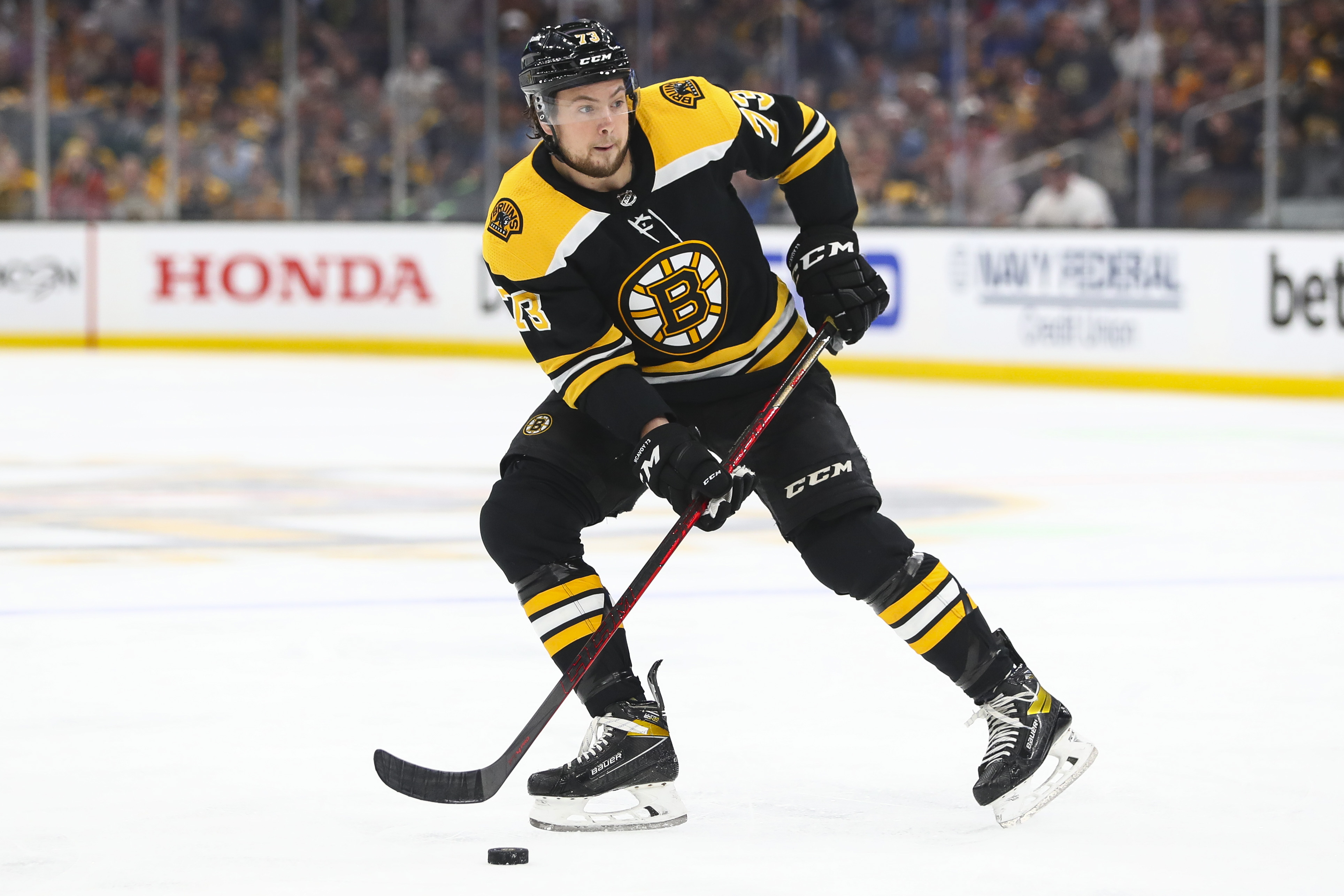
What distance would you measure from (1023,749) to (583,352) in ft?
2.66

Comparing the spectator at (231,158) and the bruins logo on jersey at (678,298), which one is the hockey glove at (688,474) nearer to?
the bruins logo on jersey at (678,298)

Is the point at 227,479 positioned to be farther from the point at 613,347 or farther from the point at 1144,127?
the point at 1144,127

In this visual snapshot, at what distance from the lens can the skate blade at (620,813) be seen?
270 centimetres

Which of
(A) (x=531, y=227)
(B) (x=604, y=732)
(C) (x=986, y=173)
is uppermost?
(A) (x=531, y=227)

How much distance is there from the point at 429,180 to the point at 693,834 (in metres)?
9.50

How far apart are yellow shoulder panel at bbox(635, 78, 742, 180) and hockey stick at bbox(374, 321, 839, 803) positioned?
0.38 m

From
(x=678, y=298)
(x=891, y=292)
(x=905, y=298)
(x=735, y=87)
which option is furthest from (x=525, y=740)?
(x=735, y=87)

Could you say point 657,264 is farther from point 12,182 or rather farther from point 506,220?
point 12,182

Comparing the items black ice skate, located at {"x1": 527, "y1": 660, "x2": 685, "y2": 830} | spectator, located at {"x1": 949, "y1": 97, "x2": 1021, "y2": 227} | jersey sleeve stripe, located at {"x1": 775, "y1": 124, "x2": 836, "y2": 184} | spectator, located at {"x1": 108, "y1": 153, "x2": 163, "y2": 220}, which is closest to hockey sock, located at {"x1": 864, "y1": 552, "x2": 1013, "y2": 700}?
black ice skate, located at {"x1": 527, "y1": 660, "x2": 685, "y2": 830}

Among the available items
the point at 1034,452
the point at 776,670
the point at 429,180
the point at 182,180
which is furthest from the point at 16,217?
the point at 776,670

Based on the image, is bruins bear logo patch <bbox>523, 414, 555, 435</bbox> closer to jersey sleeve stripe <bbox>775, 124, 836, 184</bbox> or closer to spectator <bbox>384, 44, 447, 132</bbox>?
jersey sleeve stripe <bbox>775, 124, 836, 184</bbox>

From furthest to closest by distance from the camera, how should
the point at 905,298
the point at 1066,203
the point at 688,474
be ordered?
the point at 905,298 → the point at 1066,203 → the point at 688,474

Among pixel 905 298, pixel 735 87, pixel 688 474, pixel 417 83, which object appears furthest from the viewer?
pixel 417 83

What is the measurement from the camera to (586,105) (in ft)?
9.01
